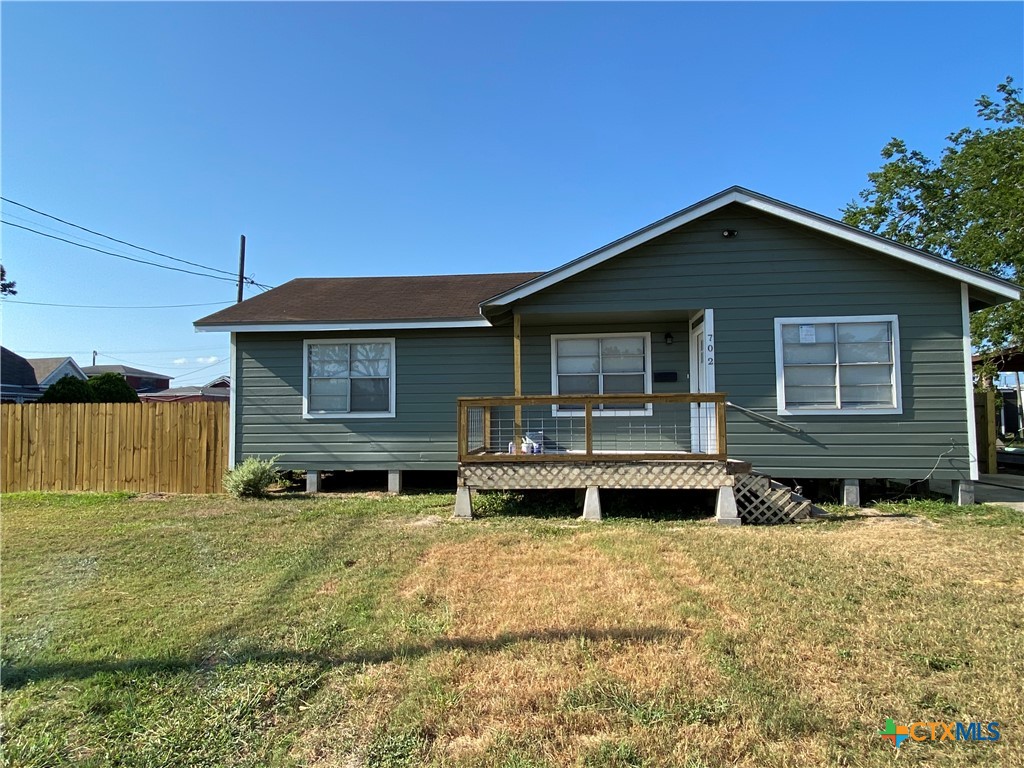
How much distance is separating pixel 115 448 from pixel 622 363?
29.9 ft

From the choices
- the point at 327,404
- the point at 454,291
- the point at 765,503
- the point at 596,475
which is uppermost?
the point at 454,291

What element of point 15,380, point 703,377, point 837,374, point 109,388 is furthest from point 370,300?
point 15,380

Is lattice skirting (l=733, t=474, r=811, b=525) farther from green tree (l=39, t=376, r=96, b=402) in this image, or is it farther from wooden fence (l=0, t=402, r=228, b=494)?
green tree (l=39, t=376, r=96, b=402)

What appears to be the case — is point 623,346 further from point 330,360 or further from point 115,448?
point 115,448

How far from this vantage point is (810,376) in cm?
812

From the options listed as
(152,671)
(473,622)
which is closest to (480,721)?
(473,622)

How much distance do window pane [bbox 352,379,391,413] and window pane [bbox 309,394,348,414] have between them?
0.66ft

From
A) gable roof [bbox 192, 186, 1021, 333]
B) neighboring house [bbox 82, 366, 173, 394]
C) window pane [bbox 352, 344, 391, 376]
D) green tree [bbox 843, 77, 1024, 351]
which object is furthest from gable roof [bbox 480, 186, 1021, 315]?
neighboring house [bbox 82, 366, 173, 394]

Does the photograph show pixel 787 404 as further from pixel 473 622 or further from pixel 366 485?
pixel 366 485

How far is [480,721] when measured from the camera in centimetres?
251

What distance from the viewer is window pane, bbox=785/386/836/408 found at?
806cm

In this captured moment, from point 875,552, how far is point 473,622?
4.15 m

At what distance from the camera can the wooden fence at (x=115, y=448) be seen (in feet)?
31.9

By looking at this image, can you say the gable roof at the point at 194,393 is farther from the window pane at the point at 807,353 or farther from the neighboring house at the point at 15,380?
the window pane at the point at 807,353
